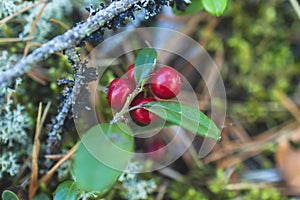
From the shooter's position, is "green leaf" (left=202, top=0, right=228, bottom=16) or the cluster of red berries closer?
the cluster of red berries

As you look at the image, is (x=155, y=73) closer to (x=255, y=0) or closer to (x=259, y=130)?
(x=259, y=130)

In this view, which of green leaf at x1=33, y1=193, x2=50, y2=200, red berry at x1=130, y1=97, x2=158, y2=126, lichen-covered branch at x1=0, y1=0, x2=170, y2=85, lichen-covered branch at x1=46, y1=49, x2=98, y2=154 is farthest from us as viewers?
green leaf at x1=33, y1=193, x2=50, y2=200

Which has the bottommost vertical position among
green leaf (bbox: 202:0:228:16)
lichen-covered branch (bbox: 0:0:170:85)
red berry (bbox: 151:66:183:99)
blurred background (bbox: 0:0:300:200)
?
blurred background (bbox: 0:0:300:200)

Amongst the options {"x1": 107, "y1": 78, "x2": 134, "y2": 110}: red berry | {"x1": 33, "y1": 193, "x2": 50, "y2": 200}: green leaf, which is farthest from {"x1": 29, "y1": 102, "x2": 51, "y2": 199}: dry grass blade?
{"x1": 107, "y1": 78, "x2": 134, "y2": 110}: red berry

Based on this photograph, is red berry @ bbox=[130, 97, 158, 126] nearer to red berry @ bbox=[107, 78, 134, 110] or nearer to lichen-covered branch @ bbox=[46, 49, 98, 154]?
red berry @ bbox=[107, 78, 134, 110]

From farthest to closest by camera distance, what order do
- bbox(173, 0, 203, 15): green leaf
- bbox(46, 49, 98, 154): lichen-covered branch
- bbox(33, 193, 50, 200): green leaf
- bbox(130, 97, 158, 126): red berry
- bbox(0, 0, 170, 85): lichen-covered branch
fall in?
bbox(173, 0, 203, 15): green leaf → bbox(33, 193, 50, 200): green leaf → bbox(130, 97, 158, 126): red berry → bbox(46, 49, 98, 154): lichen-covered branch → bbox(0, 0, 170, 85): lichen-covered branch

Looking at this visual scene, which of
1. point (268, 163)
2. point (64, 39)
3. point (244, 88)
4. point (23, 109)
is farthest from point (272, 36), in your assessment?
point (64, 39)

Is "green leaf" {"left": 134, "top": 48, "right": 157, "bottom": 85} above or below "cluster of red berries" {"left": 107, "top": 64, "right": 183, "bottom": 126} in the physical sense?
above

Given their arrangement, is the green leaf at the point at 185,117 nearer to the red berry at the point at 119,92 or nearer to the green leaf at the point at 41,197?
the red berry at the point at 119,92
